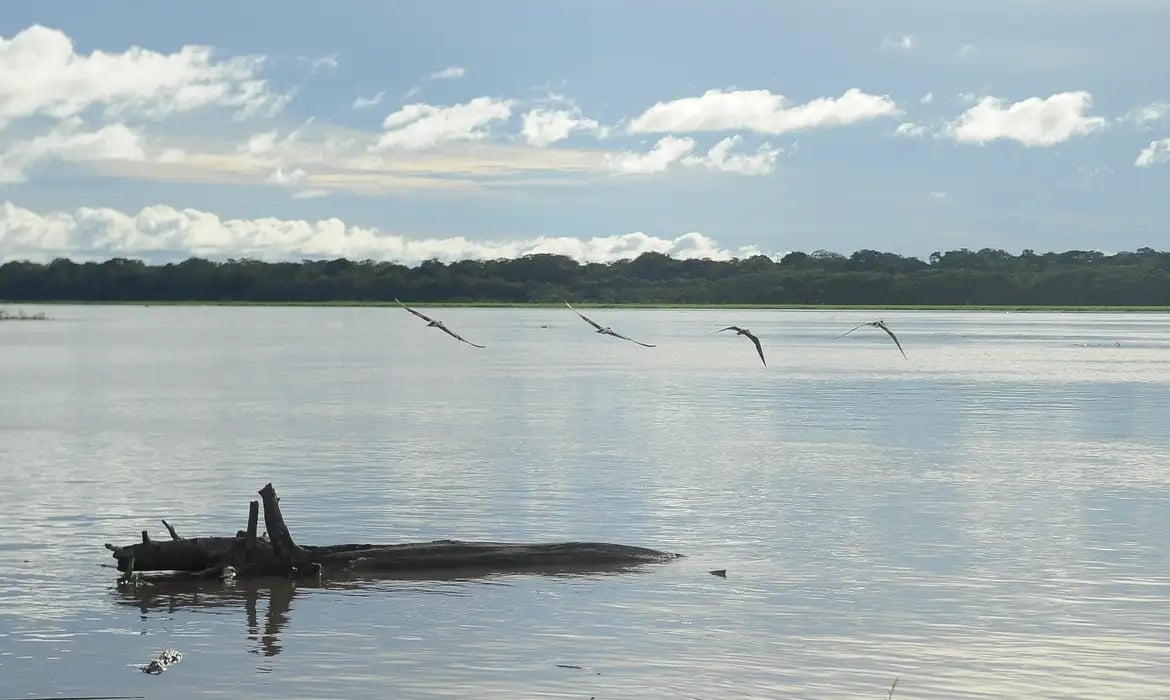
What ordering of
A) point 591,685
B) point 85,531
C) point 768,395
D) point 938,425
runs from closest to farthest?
point 591,685, point 85,531, point 938,425, point 768,395

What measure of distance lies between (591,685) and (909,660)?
4.20 meters

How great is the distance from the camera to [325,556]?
83.7ft

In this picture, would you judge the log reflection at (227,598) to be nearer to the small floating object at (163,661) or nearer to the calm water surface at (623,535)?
the calm water surface at (623,535)

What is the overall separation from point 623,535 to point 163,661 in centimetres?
1234

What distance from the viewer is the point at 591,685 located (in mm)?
19078

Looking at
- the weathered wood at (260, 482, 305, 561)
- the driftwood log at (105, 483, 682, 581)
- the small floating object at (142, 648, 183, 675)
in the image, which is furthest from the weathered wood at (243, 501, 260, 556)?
the small floating object at (142, 648, 183, 675)

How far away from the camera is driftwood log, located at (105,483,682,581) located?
2466 centimetres

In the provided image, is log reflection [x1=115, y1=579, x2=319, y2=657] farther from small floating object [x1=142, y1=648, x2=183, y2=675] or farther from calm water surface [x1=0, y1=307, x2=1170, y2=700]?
small floating object [x1=142, y1=648, x2=183, y2=675]

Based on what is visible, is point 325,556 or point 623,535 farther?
point 623,535

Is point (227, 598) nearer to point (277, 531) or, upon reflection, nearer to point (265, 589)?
point (265, 589)

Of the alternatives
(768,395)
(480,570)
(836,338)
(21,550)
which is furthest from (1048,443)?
(836,338)

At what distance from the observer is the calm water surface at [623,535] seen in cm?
1995

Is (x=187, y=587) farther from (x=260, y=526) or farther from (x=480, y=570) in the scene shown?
(x=260, y=526)

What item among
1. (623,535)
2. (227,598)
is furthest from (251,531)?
(623,535)
